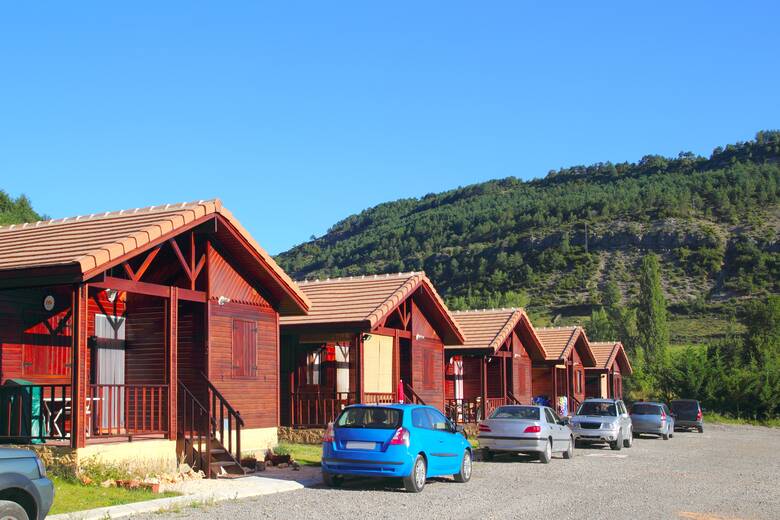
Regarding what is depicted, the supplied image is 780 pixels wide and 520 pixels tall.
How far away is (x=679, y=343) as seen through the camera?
266ft

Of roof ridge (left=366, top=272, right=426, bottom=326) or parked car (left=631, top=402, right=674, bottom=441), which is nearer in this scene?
roof ridge (left=366, top=272, right=426, bottom=326)

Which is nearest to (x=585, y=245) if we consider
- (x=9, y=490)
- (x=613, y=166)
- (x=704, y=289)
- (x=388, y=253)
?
(x=704, y=289)

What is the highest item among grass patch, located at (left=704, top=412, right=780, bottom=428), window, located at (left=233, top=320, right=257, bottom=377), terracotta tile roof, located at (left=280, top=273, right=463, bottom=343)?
terracotta tile roof, located at (left=280, top=273, right=463, bottom=343)

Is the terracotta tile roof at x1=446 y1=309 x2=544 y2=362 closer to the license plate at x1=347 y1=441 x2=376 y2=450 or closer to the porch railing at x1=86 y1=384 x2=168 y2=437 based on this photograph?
the porch railing at x1=86 y1=384 x2=168 y2=437

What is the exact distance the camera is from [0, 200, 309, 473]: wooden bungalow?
50.8 feet

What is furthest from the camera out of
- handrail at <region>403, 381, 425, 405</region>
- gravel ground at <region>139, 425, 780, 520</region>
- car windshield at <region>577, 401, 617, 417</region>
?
car windshield at <region>577, 401, 617, 417</region>

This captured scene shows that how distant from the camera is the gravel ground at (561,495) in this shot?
13.5 m

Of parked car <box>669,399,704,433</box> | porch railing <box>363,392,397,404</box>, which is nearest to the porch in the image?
porch railing <box>363,392,397,404</box>

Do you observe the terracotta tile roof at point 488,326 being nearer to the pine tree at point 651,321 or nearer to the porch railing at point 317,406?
the porch railing at point 317,406

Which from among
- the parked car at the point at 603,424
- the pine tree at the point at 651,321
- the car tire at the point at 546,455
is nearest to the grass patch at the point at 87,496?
the car tire at the point at 546,455

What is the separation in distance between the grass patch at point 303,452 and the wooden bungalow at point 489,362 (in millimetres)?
8852

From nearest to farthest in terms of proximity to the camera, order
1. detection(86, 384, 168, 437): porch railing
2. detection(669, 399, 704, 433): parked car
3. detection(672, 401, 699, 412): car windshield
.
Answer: detection(86, 384, 168, 437): porch railing → detection(669, 399, 704, 433): parked car → detection(672, 401, 699, 412): car windshield

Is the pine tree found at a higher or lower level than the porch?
higher

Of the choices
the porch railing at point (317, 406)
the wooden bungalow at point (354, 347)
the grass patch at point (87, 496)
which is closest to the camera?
the grass patch at point (87, 496)
